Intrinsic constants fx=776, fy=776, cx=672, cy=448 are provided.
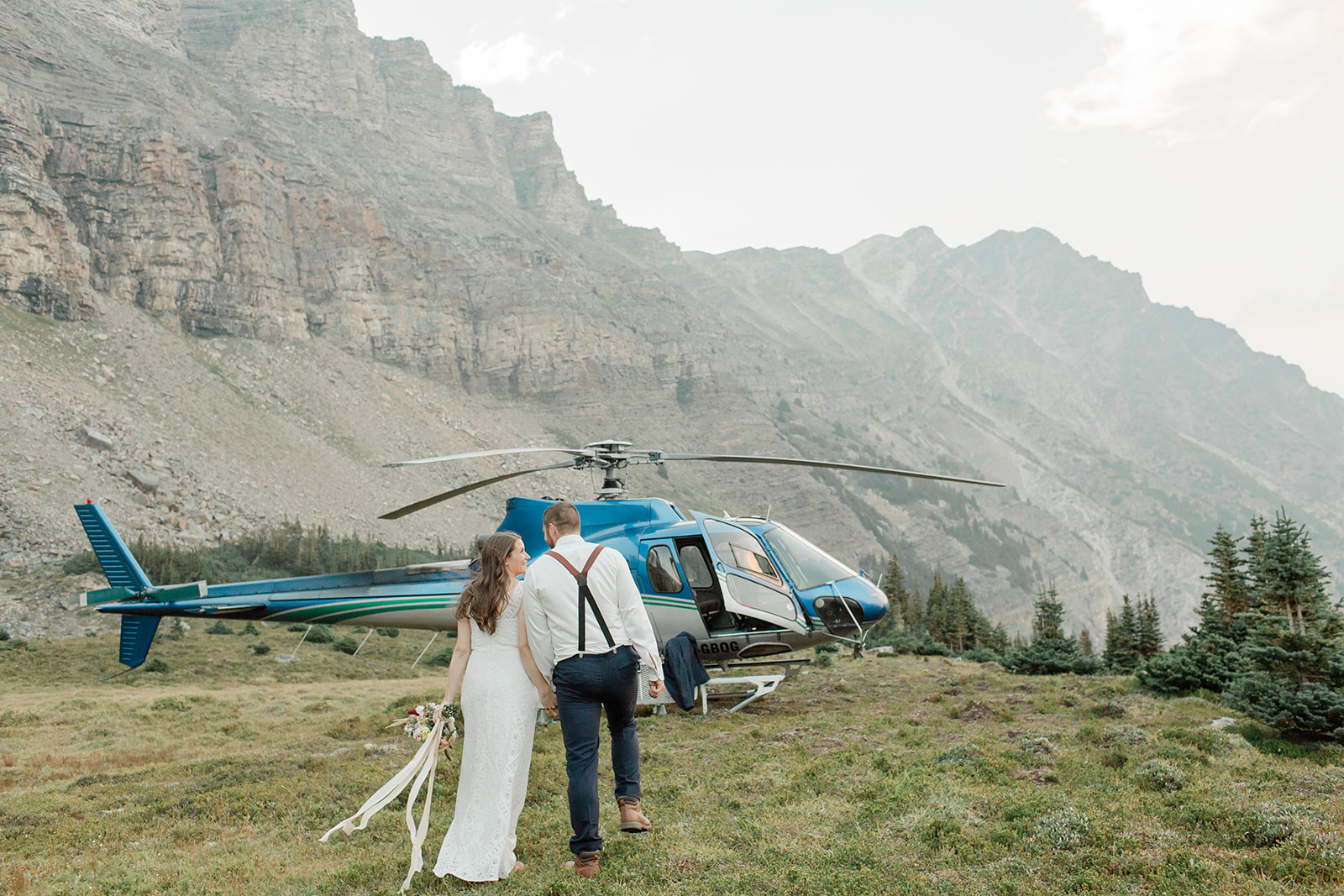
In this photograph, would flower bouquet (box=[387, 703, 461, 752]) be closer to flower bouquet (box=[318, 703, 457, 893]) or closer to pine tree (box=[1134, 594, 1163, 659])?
flower bouquet (box=[318, 703, 457, 893])

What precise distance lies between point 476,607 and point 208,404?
71803mm

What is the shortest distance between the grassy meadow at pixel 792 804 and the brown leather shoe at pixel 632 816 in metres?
0.13

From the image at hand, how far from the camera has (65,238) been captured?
69.4m

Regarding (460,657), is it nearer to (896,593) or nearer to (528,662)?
(528,662)

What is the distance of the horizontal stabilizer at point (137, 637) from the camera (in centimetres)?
1066

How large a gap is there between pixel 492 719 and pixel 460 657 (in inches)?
16.9

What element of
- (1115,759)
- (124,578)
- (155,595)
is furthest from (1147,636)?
(124,578)

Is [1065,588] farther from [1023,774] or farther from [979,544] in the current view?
[1023,774]

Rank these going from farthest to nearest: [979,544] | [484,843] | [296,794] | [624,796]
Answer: [979,544], [296,794], [624,796], [484,843]

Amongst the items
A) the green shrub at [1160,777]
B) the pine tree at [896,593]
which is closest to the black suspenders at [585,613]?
the green shrub at [1160,777]

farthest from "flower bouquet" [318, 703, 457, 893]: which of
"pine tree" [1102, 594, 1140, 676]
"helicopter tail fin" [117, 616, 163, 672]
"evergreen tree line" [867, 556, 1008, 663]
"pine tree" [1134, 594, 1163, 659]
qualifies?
"evergreen tree line" [867, 556, 1008, 663]

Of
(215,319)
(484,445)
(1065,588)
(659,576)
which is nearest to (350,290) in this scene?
(215,319)

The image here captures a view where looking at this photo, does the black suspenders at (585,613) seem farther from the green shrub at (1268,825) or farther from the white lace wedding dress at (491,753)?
the green shrub at (1268,825)

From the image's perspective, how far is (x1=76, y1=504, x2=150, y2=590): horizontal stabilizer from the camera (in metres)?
10.6
